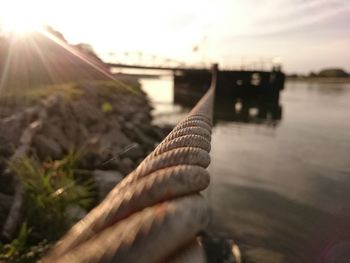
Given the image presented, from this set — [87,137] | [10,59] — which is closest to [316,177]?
[87,137]

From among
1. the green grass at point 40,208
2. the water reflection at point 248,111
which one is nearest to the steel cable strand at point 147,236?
the green grass at point 40,208

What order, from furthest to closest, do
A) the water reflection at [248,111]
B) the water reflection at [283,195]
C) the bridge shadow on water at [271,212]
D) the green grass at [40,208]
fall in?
the water reflection at [248,111], the water reflection at [283,195], the bridge shadow on water at [271,212], the green grass at [40,208]

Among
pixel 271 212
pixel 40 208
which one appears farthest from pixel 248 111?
pixel 40 208

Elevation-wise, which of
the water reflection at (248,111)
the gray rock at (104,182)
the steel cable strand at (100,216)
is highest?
the steel cable strand at (100,216)

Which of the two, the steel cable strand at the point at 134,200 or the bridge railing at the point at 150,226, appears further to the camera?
the steel cable strand at the point at 134,200

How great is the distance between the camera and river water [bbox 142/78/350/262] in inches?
370

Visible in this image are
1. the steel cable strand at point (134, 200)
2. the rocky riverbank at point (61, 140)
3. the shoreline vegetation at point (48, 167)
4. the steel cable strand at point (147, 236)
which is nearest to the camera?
the steel cable strand at point (147, 236)

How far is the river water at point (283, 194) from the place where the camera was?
9.41m

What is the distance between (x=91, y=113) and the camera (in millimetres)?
15453

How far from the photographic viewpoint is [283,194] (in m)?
13.2

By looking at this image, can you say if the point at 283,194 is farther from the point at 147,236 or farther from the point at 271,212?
the point at 147,236

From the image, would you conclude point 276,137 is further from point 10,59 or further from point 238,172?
point 10,59

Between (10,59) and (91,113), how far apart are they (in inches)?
495

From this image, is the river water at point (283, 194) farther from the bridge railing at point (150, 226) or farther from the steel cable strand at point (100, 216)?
the bridge railing at point (150, 226)
